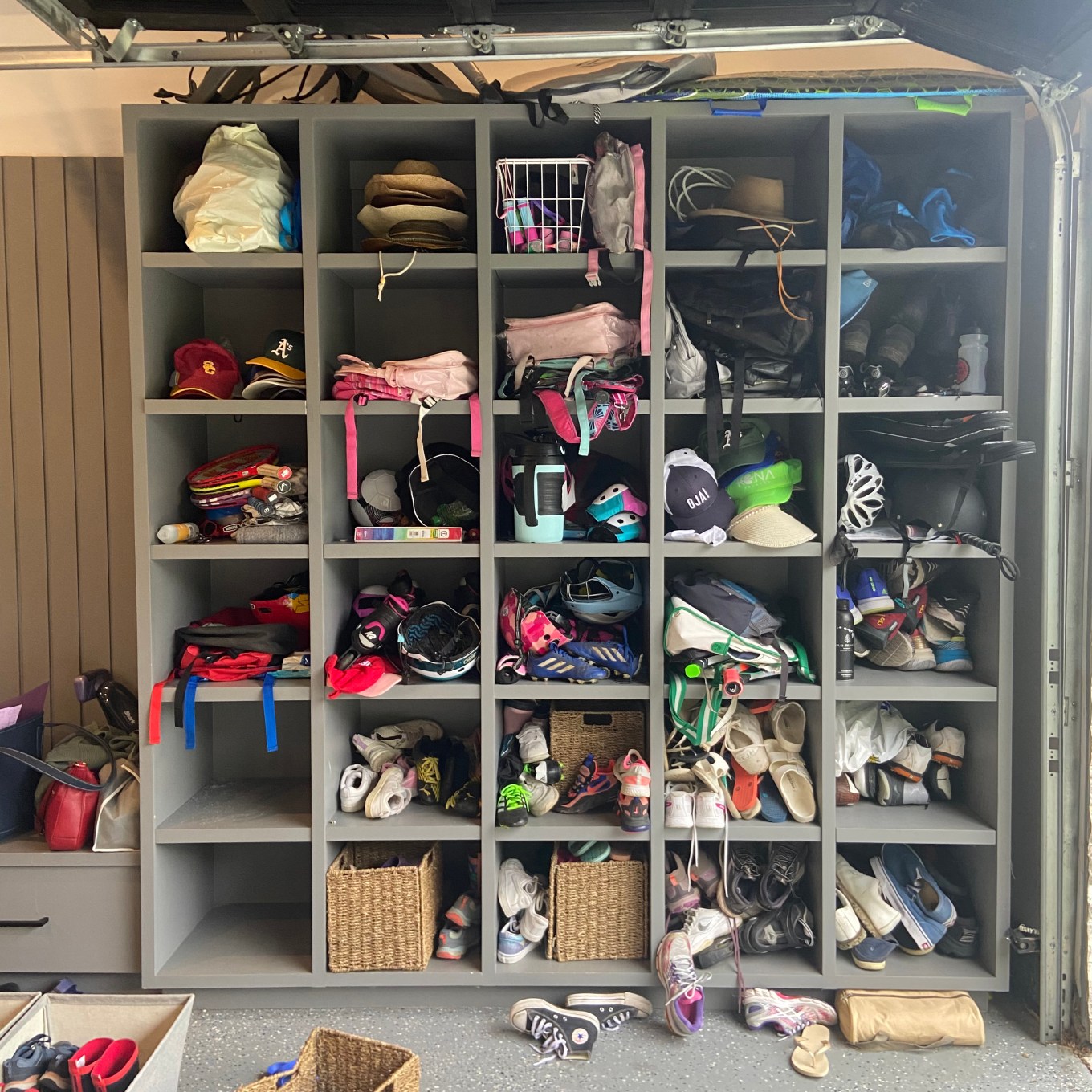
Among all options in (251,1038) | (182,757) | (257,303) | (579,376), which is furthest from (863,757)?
(257,303)

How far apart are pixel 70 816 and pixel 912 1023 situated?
7.74 ft

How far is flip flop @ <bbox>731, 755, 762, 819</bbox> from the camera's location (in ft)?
7.53

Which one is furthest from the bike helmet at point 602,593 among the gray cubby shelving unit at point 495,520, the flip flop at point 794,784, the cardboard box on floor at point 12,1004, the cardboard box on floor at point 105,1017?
the cardboard box on floor at point 12,1004

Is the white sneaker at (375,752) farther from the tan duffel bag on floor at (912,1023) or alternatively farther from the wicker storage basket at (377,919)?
the tan duffel bag on floor at (912,1023)

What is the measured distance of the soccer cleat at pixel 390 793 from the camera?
2.30 m

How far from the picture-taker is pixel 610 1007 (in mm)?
2193

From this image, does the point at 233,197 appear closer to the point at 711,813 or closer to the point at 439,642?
the point at 439,642

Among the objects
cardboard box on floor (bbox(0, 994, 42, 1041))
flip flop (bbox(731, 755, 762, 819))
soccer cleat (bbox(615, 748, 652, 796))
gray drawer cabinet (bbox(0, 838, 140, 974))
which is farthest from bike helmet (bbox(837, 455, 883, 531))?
cardboard box on floor (bbox(0, 994, 42, 1041))

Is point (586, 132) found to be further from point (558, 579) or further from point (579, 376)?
point (558, 579)

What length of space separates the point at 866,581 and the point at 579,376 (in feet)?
3.28

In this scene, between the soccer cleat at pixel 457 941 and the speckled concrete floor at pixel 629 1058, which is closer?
the speckled concrete floor at pixel 629 1058

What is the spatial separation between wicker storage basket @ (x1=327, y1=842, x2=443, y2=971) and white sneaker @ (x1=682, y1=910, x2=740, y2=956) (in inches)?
29.2

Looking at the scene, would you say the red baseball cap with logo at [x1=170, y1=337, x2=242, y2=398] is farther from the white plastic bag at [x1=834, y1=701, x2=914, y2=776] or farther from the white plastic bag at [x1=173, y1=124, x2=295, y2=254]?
the white plastic bag at [x1=834, y1=701, x2=914, y2=776]

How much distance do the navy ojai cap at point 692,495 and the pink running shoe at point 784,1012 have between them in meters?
1.29
